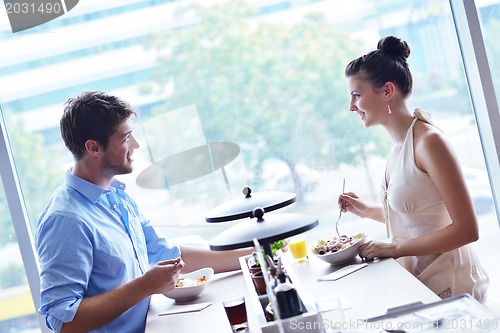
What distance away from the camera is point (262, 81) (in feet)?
11.9

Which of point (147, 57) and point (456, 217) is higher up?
point (147, 57)

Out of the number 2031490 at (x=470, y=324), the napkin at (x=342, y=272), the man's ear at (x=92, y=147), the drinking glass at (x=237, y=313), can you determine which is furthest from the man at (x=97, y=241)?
the number 2031490 at (x=470, y=324)

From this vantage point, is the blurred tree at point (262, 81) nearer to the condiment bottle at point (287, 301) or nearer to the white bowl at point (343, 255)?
the white bowl at point (343, 255)

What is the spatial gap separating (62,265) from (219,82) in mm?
1561

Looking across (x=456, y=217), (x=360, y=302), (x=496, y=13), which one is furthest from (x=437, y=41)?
(x=360, y=302)

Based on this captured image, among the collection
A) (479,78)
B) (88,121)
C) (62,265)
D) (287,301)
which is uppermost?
(88,121)

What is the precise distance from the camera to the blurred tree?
3600mm

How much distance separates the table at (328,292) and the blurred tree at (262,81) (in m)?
0.96

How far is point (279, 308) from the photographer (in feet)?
5.92

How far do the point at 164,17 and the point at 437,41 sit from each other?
1497 mm

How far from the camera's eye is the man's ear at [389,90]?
2.79 metres

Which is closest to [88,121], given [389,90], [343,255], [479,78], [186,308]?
[186,308]

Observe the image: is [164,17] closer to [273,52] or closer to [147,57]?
[147,57]

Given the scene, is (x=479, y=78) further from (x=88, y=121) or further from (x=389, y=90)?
(x=88, y=121)
